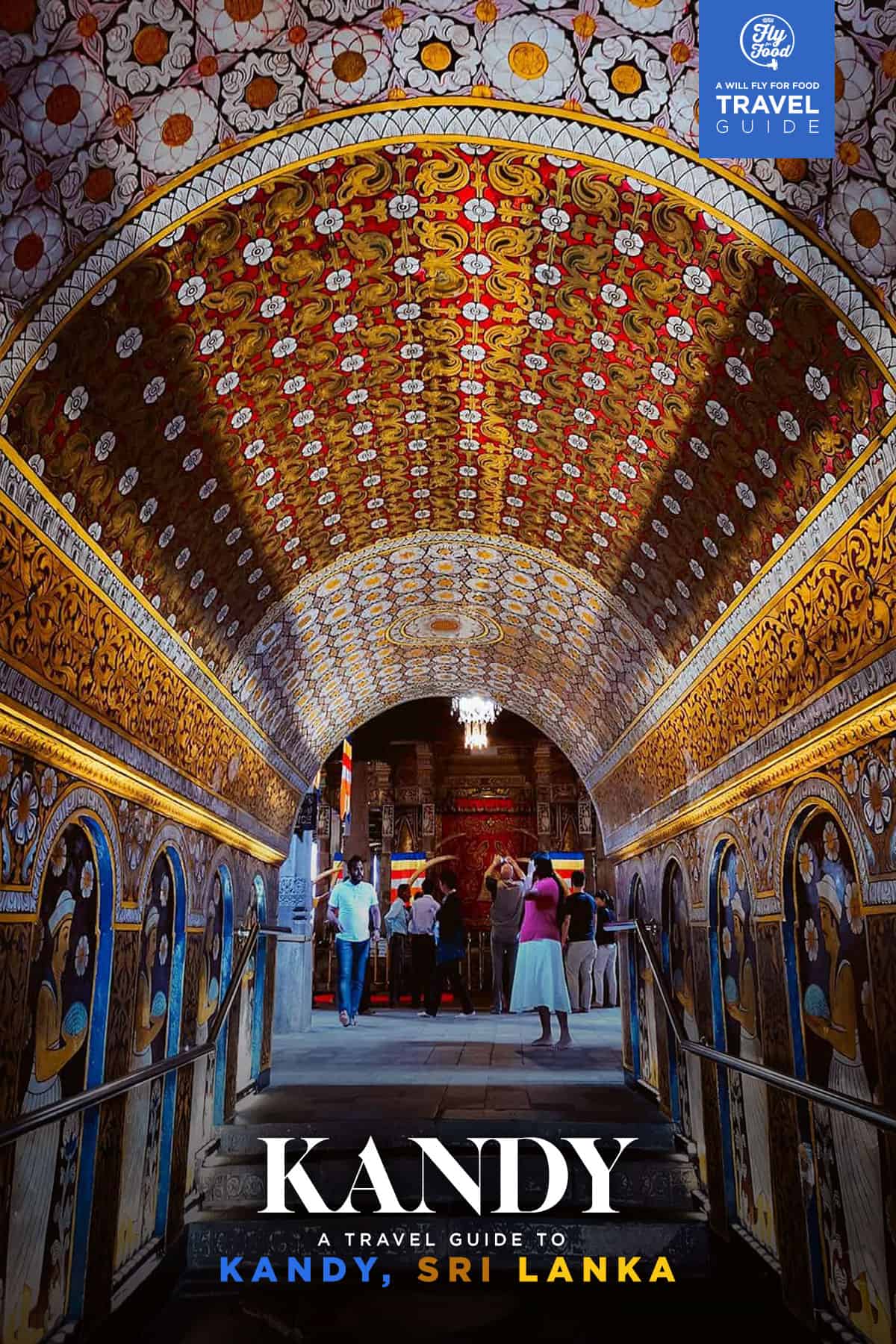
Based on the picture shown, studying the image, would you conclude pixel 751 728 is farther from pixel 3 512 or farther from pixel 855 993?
pixel 3 512

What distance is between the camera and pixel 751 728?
4.77 meters

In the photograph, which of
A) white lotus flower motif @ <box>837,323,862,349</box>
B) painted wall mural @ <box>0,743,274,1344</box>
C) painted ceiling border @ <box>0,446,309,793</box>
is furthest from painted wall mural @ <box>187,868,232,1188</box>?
white lotus flower motif @ <box>837,323,862,349</box>

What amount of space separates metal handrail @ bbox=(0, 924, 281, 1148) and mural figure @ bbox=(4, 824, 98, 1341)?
0.10 meters

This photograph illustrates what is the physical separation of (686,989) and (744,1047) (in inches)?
42.5

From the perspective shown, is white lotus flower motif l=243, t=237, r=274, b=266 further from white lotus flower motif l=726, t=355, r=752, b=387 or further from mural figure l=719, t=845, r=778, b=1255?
mural figure l=719, t=845, r=778, b=1255

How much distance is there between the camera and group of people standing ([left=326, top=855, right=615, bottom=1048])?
7.77m

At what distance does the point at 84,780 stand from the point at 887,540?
3238 millimetres

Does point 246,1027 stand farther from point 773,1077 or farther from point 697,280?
point 697,280

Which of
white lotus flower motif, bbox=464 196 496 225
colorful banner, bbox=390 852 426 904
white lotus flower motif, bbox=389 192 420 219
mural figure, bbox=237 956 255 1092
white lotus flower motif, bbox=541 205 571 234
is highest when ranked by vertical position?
white lotus flower motif, bbox=464 196 496 225

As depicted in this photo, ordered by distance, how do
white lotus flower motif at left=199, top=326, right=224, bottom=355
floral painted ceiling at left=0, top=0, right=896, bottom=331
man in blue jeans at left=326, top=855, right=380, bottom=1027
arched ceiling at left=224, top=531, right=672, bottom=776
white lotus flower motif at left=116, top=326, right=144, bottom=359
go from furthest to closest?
man in blue jeans at left=326, top=855, right=380, bottom=1027, arched ceiling at left=224, top=531, right=672, bottom=776, white lotus flower motif at left=199, top=326, right=224, bottom=355, white lotus flower motif at left=116, top=326, right=144, bottom=359, floral painted ceiling at left=0, top=0, right=896, bottom=331

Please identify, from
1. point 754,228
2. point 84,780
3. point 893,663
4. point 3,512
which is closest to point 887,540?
point 893,663

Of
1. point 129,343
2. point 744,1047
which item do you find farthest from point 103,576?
point 744,1047

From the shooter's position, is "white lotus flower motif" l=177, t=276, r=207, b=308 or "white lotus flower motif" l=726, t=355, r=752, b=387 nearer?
"white lotus flower motif" l=177, t=276, r=207, b=308

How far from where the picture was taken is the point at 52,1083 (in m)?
3.71
